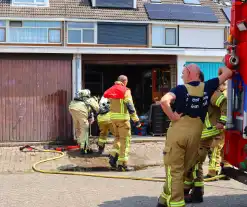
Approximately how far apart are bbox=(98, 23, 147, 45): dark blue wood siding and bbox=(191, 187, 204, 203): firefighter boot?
9497 mm

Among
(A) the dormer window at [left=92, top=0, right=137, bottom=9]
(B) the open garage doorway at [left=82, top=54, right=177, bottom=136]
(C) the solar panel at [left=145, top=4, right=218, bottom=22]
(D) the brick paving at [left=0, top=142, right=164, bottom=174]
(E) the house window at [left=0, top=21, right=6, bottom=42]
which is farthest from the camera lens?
(A) the dormer window at [left=92, top=0, right=137, bottom=9]

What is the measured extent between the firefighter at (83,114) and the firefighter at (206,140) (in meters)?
3.95

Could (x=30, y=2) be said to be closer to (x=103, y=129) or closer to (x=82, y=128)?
(x=82, y=128)

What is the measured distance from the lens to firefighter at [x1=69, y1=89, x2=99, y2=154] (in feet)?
35.7

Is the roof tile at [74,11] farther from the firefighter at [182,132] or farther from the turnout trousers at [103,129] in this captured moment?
the firefighter at [182,132]

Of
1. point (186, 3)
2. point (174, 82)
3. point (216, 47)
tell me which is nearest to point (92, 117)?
point (174, 82)

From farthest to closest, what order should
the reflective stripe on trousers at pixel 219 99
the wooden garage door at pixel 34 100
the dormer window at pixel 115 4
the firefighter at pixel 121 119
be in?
the dormer window at pixel 115 4 → the wooden garage door at pixel 34 100 → the firefighter at pixel 121 119 → the reflective stripe on trousers at pixel 219 99

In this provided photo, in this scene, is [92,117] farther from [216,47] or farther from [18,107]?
[216,47]

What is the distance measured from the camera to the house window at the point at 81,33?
15109mm

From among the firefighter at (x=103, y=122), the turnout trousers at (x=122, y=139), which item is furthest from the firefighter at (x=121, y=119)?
the firefighter at (x=103, y=122)

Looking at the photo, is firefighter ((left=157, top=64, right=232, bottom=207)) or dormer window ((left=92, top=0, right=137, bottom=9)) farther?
dormer window ((left=92, top=0, right=137, bottom=9))

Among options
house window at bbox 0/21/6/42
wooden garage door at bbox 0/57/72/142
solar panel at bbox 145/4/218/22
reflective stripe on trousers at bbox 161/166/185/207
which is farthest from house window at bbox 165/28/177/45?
reflective stripe on trousers at bbox 161/166/185/207

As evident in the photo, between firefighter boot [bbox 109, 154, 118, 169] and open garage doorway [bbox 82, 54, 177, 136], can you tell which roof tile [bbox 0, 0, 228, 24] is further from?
firefighter boot [bbox 109, 154, 118, 169]

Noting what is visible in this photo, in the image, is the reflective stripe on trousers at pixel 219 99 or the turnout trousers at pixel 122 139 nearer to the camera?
the reflective stripe on trousers at pixel 219 99
